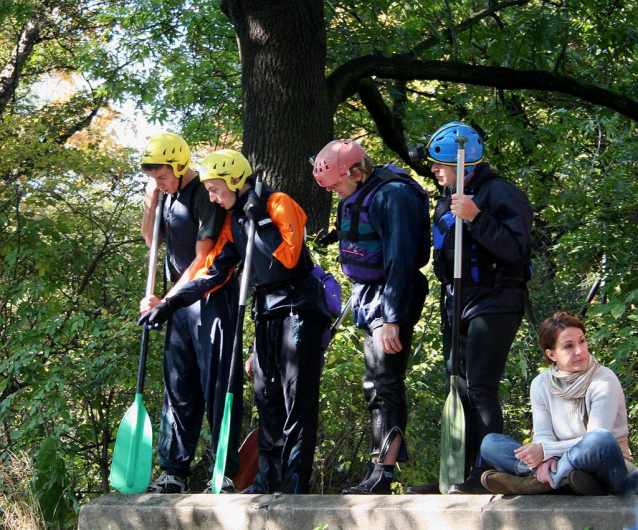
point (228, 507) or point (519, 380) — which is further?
point (519, 380)

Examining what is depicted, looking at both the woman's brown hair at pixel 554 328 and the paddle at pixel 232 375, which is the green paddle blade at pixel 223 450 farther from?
the woman's brown hair at pixel 554 328

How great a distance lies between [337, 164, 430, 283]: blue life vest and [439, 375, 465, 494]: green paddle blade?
74 centimetres

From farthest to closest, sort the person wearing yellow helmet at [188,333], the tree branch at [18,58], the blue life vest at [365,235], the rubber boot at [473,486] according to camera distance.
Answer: the tree branch at [18,58] → the person wearing yellow helmet at [188,333] → the blue life vest at [365,235] → the rubber boot at [473,486]

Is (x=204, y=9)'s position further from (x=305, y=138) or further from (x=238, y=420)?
(x=238, y=420)

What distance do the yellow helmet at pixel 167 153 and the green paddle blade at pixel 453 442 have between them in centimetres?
192

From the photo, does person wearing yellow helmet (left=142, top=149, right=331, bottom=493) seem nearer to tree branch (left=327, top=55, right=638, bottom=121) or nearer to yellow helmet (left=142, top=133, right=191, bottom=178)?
yellow helmet (left=142, top=133, right=191, bottom=178)

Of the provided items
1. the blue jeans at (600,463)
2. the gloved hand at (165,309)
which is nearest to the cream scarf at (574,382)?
the blue jeans at (600,463)

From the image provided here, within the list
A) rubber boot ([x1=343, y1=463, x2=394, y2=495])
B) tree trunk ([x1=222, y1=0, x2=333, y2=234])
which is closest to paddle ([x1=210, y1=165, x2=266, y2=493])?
rubber boot ([x1=343, y1=463, x2=394, y2=495])

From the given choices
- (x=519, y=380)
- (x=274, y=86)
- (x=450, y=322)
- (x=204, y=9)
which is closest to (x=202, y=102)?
(x=204, y=9)

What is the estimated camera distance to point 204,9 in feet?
34.6

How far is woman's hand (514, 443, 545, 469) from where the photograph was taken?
381 centimetres

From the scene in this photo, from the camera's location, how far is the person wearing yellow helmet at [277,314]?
15.3 ft

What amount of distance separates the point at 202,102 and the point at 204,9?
107cm

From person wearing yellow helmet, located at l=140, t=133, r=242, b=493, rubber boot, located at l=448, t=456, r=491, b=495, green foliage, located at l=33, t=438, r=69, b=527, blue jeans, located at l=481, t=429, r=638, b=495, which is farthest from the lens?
green foliage, located at l=33, t=438, r=69, b=527
